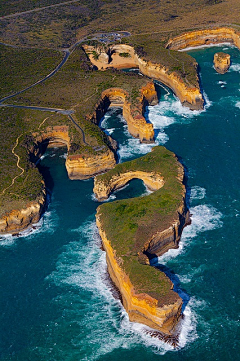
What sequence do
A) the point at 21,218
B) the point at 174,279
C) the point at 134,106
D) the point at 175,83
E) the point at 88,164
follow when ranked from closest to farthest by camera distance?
the point at 174,279 → the point at 21,218 → the point at 88,164 → the point at 134,106 → the point at 175,83

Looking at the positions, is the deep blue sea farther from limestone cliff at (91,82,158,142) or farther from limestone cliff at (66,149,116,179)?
limestone cliff at (91,82,158,142)

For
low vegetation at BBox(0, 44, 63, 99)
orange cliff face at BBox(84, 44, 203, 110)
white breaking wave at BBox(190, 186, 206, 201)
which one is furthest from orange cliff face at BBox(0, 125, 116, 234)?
orange cliff face at BBox(84, 44, 203, 110)

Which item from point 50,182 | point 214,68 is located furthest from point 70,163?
point 214,68

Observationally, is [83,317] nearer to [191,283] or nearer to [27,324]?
[27,324]

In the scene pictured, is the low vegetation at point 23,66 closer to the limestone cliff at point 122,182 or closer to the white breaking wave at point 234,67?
the limestone cliff at point 122,182

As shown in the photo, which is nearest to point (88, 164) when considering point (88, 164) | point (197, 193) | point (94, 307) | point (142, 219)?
point (88, 164)

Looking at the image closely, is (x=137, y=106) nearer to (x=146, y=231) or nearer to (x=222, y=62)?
(x=222, y=62)
